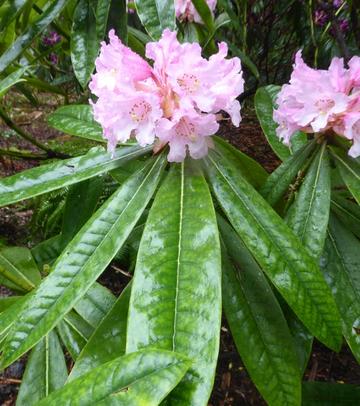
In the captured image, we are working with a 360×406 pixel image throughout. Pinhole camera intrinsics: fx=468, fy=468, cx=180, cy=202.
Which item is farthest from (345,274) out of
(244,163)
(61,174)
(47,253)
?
(47,253)

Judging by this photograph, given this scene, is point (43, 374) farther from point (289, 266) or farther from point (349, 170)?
point (349, 170)

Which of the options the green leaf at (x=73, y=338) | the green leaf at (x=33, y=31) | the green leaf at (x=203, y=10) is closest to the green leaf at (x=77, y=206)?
the green leaf at (x=73, y=338)

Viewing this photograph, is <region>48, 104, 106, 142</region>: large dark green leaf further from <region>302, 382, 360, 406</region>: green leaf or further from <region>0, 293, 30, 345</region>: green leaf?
<region>302, 382, 360, 406</region>: green leaf

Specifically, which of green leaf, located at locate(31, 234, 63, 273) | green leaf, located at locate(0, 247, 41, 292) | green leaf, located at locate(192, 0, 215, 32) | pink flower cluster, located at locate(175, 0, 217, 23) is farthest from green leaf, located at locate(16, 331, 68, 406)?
pink flower cluster, located at locate(175, 0, 217, 23)

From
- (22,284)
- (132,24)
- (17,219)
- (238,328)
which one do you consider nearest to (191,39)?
(132,24)

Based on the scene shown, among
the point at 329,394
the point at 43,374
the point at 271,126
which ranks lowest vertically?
the point at 329,394

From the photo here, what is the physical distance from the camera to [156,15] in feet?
2.49

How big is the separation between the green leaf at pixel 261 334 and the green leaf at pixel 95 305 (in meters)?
0.27

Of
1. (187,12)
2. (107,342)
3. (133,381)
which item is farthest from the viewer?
(187,12)

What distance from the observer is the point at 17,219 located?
2213 mm

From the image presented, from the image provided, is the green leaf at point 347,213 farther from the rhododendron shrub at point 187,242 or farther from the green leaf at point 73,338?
the green leaf at point 73,338

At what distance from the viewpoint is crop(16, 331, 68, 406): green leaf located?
2.60 feet

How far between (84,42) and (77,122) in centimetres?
16

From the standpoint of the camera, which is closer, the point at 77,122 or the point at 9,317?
the point at 9,317
